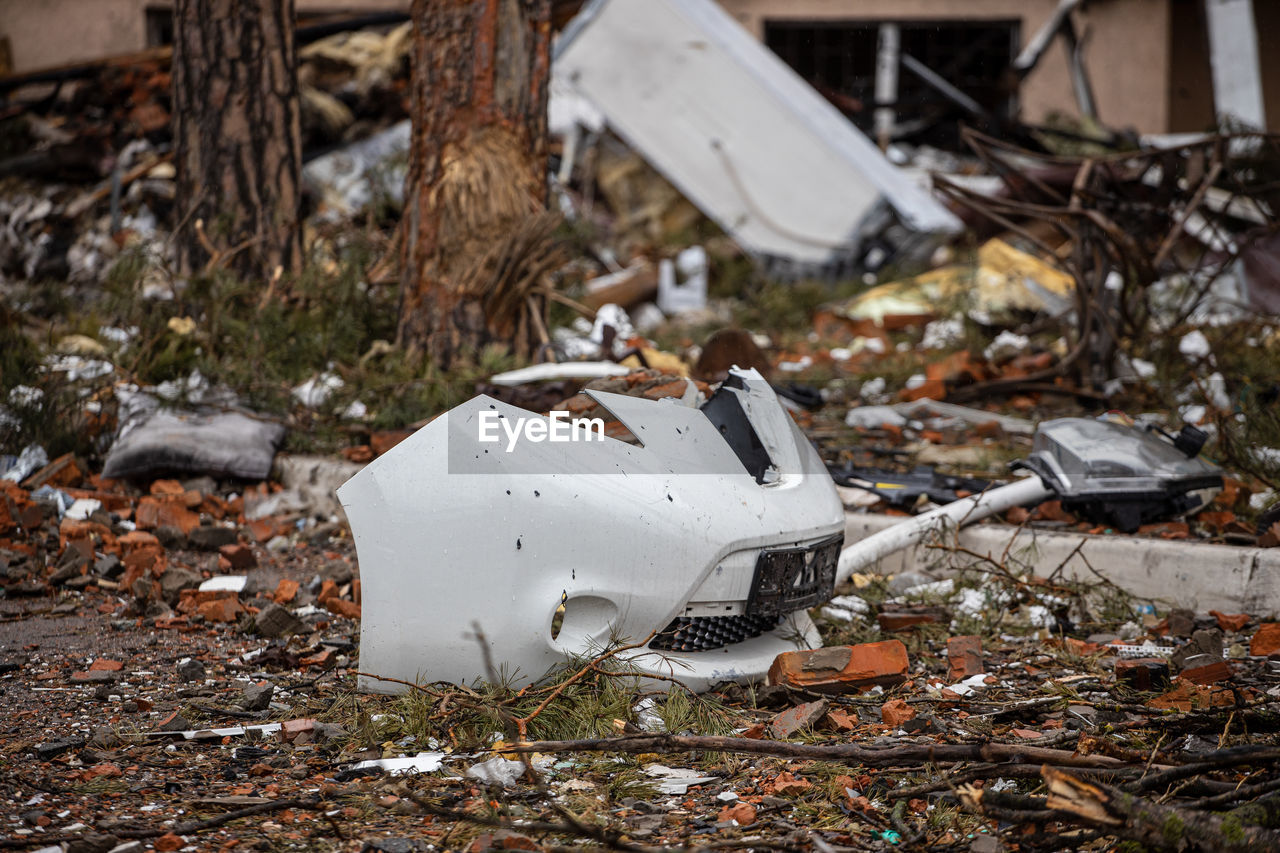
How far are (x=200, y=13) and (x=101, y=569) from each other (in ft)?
12.0

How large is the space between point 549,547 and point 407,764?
0.54 meters

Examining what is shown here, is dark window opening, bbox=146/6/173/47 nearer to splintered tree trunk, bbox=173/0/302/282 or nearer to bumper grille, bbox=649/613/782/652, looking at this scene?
splintered tree trunk, bbox=173/0/302/282

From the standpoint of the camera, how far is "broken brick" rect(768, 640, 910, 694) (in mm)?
2648

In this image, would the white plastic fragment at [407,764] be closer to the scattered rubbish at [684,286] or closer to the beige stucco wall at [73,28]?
the scattered rubbish at [684,286]

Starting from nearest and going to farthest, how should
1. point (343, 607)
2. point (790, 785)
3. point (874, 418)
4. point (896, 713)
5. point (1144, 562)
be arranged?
point (790, 785)
point (896, 713)
point (343, 607)
point (1144, 562)
point (874, 418)

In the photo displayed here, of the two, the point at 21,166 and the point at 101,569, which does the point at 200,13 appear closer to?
the point at 101,569

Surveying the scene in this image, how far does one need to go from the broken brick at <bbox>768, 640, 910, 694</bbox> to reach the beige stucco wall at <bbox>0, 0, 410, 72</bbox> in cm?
1089

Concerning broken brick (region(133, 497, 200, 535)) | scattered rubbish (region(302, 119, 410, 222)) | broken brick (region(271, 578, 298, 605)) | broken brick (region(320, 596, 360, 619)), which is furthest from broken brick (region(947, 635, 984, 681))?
scattered rubbish (region(302, 119, 410, 222))

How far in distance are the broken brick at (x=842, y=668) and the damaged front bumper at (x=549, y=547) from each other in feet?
0.49

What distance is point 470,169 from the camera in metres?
5.11

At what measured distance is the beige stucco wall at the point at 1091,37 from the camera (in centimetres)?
1198

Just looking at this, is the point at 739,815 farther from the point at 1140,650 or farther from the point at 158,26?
the point at 158,26

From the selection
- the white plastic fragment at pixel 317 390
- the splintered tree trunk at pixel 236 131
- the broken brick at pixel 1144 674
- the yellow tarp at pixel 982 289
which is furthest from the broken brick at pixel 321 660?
the yellow tarp at pixel 982 289

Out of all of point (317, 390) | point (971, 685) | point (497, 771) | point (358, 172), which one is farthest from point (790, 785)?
point (358, 172)
